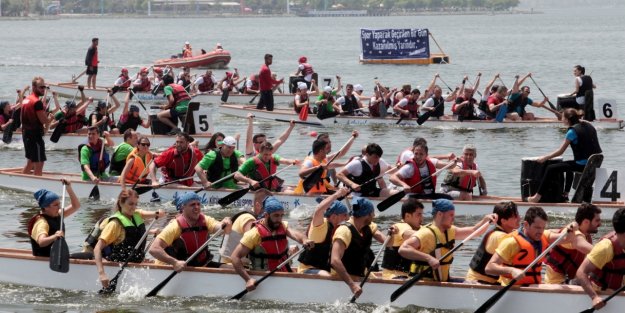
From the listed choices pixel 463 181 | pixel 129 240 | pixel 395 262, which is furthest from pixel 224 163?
pixel 395 262

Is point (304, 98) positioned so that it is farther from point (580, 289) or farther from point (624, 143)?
point (580, 289)

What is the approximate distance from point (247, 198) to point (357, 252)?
772cm

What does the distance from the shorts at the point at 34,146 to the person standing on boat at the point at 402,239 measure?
10897 mm

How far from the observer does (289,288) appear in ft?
49.0

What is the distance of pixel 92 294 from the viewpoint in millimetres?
15781

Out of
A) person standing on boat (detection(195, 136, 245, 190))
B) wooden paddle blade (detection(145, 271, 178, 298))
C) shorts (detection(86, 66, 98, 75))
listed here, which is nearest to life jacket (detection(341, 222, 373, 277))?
wooden paddle blade (detection(145, 271, 178, 298))

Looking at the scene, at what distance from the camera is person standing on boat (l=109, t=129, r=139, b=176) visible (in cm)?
2297

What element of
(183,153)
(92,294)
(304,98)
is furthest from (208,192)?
(304,98)

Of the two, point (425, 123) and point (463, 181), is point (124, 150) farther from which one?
point (425, 123)

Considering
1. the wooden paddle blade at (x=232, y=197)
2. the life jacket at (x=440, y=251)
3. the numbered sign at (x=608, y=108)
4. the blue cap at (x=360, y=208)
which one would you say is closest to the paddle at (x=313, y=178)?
the wooden paddle blade at (x=232, y=197)

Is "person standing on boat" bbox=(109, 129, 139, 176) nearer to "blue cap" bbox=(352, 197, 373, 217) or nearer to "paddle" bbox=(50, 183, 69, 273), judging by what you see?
"paddle" bbox=(50, 183, 69, 273)

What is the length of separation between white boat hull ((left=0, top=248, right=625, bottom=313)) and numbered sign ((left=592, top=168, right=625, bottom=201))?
639 cm

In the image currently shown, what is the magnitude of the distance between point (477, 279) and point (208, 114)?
1671 centimetres

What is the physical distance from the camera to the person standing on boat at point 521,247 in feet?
44.2
